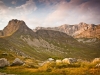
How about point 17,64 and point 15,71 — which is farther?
point 17,64

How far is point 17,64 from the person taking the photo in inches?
3563

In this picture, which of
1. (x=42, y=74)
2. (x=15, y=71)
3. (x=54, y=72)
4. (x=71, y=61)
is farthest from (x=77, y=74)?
(x=15, y=71)

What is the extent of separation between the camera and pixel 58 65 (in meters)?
72.4

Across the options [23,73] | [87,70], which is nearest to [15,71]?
[23,73]

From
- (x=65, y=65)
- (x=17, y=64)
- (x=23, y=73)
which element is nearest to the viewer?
(x=23, y=73)

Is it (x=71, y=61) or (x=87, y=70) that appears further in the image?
(x=71, y=61)

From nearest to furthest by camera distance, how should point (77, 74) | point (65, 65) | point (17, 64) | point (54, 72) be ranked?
point (77, 74)
point (54, 72)
point (65, 65)
point (17, 64)

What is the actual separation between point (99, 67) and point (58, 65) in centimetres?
1823

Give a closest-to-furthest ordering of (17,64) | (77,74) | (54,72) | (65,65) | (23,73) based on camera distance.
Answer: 1. (77,74)
2. (54,72)
3. (23,73)
4. (65,65)
5. (17,64)

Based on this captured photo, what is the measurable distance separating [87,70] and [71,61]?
696 inches

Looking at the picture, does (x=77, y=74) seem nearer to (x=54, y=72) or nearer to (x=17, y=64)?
A: (x=54, y=72)

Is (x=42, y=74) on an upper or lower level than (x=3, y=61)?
lower

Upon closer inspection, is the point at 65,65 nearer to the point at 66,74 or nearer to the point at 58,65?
the point at 58,65

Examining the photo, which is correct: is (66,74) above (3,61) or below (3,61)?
below
